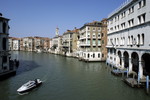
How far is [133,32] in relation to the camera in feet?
76.2

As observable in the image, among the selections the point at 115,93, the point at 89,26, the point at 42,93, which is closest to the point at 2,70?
the point at 42,93

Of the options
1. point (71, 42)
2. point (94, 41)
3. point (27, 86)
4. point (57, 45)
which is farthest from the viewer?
point (57, 45)

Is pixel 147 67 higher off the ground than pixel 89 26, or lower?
lower

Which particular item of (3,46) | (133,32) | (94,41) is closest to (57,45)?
(94,41)

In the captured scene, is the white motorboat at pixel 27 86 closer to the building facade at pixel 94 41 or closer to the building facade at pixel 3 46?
the building facade at pixel 3 46

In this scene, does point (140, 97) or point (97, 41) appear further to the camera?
point (97, 41)

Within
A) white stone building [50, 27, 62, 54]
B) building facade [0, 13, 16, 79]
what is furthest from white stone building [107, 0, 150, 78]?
white stone building [50, 27, 62, 54]

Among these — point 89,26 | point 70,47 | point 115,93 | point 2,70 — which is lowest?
point 115,93

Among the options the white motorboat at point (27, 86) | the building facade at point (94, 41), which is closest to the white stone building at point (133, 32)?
the building facade at point (94, 41)

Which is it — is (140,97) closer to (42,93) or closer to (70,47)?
(42,93)

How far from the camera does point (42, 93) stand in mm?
17109

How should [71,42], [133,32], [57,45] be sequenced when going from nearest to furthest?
[133,32] → [71,42] → [57,45]

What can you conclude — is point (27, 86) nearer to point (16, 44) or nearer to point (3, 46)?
point (3, 46)

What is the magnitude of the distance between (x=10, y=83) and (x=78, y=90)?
10.8 metres
